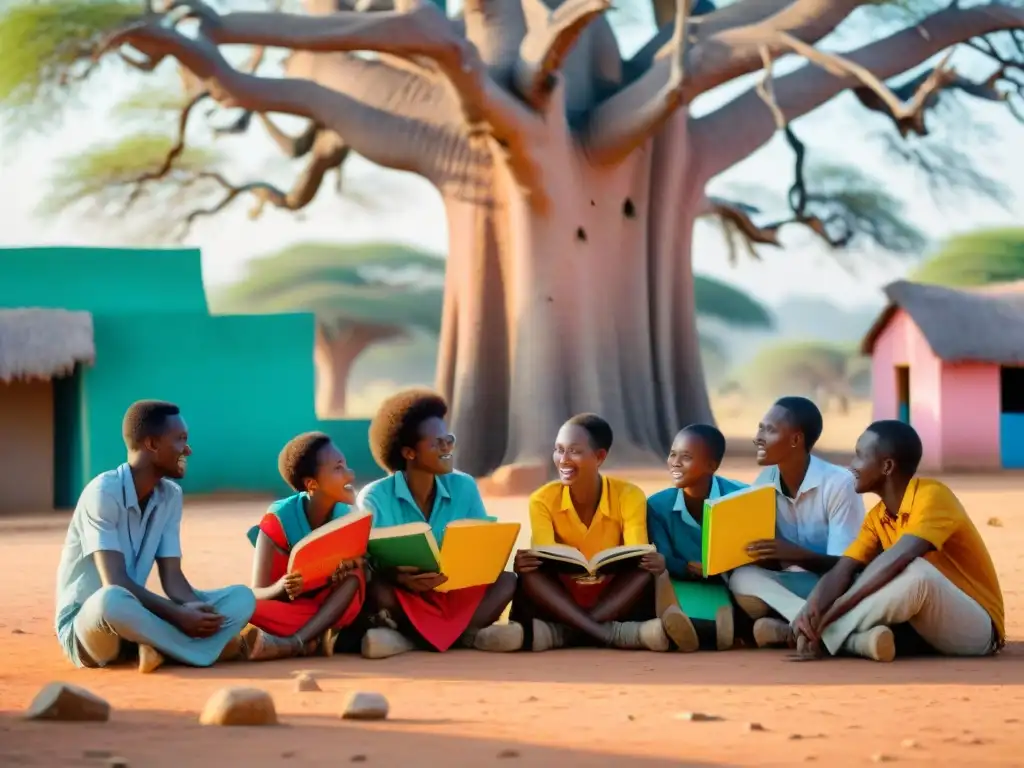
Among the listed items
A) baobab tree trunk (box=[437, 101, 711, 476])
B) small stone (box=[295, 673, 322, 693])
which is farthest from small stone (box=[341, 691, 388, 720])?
baobab tree trunk (box=[437, 101, 711, 476])

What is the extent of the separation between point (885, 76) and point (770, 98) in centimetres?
420

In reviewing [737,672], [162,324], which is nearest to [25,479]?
[162,324]

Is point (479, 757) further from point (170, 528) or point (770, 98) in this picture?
point (770, 98)

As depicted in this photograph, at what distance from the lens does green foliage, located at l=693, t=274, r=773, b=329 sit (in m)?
43.4

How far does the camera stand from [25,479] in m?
14.7

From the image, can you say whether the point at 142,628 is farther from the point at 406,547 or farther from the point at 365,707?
the point at 365,707

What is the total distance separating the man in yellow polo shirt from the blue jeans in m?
1.90

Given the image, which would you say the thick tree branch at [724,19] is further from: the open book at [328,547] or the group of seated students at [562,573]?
the open book at [328,547]

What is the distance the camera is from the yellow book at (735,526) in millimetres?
5691

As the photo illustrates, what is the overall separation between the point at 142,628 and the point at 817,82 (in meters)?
14.0

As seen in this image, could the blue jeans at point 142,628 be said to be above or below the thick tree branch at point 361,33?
below

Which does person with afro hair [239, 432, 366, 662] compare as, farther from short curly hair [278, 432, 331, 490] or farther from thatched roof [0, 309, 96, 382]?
thatched roof [0, 309, 96, 382]

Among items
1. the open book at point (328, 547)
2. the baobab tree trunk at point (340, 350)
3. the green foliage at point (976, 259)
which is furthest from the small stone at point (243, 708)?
the green foliage at point (976, 259)

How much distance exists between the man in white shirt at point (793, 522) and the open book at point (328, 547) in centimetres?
137
